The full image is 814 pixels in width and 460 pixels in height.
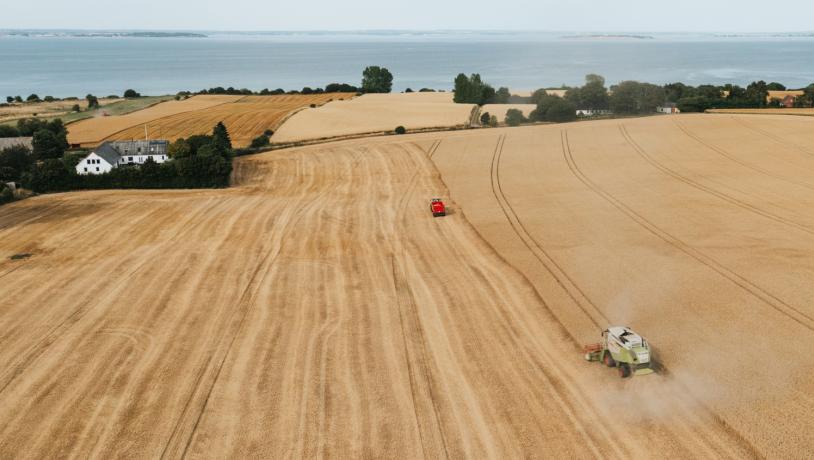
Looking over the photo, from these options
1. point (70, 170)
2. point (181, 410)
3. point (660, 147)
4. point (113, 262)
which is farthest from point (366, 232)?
point (660, 147)

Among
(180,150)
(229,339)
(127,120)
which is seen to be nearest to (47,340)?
(229,339)

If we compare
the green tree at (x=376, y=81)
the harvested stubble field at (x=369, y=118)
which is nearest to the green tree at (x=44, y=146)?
the harvested stubble field at (x=369, y=118)

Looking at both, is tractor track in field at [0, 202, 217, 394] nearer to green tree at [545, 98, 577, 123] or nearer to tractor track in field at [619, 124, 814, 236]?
tractor track in field at [619, 124, 814, 236]

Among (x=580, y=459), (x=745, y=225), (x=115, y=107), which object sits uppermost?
(x=115, y=107)

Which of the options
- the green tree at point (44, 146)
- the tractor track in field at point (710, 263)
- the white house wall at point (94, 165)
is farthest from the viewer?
the green tree at point (44, 146)

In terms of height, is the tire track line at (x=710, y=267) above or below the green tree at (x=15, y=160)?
below

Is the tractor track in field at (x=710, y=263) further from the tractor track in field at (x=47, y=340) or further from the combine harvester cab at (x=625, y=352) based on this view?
the tractor track in field at (x=47, y=340)

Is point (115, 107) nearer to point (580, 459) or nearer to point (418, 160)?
point (418, 160)
